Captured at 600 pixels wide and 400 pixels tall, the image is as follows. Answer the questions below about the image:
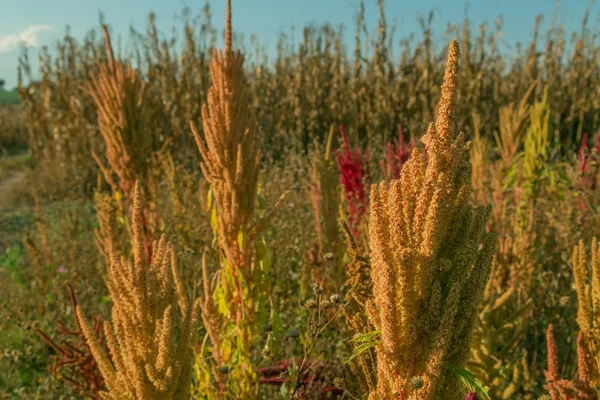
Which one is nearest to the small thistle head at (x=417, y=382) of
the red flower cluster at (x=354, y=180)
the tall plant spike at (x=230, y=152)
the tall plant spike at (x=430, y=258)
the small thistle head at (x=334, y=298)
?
the tall plant spike at (x=430, y=258)

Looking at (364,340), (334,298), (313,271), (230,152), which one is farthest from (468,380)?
(313,271)

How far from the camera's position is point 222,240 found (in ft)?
8.16

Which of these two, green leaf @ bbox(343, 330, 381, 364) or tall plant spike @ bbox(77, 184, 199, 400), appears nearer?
green leaf @ bbox(343, 330, 381, 364)

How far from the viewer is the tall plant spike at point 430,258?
3.67 feet

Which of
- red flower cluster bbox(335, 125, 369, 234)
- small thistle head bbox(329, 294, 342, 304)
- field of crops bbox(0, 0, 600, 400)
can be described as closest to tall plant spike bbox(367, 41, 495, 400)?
field of crops bbox(0, 0, 600, 400)

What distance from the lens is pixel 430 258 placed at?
1.12 metres

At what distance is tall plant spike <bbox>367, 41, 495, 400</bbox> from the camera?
1117mm

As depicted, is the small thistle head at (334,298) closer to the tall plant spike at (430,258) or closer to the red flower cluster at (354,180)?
the tall plant spike at (430,258)

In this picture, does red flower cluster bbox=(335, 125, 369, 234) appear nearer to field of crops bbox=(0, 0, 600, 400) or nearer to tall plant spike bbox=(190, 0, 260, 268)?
field of crops bbox=(0, 0, 600, 400)

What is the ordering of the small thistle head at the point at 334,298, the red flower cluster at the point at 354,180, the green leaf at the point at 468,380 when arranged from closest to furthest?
the green leaf at the point at 468,380 → the small thistle head at the point at 334,298 → the red flower cluster at the point at 354,180

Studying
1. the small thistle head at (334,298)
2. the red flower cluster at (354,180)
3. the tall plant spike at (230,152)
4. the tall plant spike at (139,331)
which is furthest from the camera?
the red flower cluster at (354,180)

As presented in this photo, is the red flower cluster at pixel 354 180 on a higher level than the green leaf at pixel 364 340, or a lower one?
higher

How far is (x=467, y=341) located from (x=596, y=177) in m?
4.17

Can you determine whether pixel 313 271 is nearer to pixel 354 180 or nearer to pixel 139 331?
pixel 354 180
